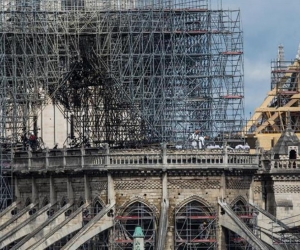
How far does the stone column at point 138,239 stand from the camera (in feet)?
298

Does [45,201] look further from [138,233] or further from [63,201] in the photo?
[138,233]

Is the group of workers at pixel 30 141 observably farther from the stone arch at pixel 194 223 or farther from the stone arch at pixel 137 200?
the stone arch at pixel 194 223

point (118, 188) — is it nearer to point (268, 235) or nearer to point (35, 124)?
point (268, 235)

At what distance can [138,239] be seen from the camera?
9131 centimetres

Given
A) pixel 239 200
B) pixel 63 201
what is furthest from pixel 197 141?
pixel 63 201

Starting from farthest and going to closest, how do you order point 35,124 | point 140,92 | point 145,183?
1. point 35,124
2. point 140,92
3. point 145,183

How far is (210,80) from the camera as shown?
351 feet

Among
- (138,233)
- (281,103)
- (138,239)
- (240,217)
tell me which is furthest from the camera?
(281,103)

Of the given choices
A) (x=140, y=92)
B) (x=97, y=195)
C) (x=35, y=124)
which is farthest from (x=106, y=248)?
(x=35, y=124)

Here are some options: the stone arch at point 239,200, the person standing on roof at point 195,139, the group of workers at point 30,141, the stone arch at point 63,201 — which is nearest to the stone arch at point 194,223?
the stone arch at point 239,200

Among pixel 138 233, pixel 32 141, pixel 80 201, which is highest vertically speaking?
pixel 32 141

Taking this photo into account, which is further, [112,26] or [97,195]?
[112,26]

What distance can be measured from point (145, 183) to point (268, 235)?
640 cm

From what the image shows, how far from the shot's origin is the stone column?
90.9 meters
